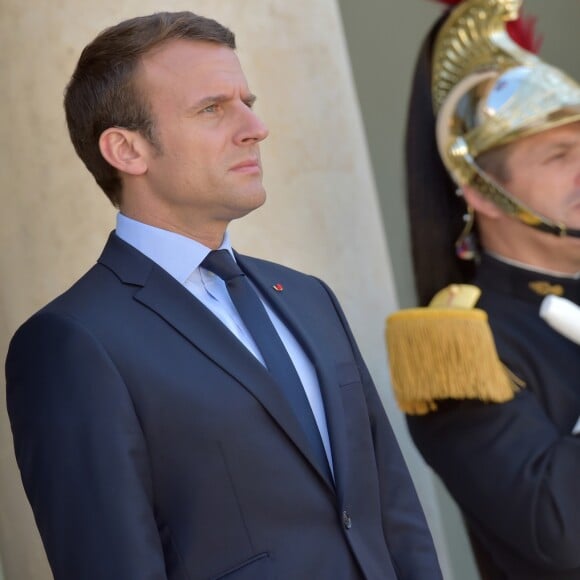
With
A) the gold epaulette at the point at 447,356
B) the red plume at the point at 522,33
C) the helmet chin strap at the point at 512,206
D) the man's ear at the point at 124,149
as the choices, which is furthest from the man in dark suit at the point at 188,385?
the red plume at the point at 522,33

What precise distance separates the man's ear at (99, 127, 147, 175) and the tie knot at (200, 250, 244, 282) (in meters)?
0.20

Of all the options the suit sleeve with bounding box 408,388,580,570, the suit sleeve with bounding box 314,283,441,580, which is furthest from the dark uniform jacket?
the suit sleeve with bounding box 314,283,441,580

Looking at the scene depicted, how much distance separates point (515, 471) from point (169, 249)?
92 cm

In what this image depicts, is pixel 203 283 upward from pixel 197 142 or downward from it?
downward

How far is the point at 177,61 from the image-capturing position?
2492mm

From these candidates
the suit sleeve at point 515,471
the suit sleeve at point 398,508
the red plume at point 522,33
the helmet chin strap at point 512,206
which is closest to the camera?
the suit sleeve at point 398,508

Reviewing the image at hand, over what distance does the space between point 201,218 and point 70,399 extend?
1.49 ft

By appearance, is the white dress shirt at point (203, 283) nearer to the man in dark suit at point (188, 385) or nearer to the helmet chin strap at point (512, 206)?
the man in dark suit at point (188, 385)

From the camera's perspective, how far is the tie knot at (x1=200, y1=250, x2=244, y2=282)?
243cm

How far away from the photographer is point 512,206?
121 inches

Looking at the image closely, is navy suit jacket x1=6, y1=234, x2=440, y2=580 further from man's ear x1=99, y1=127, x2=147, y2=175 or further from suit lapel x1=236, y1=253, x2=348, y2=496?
man's ear x1=99, y1=127, x2=147, y2=175

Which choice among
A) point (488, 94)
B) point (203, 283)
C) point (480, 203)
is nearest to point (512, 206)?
point (480, 203)

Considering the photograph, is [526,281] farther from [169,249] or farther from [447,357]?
[169,249]

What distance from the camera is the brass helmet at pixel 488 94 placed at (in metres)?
3.08
